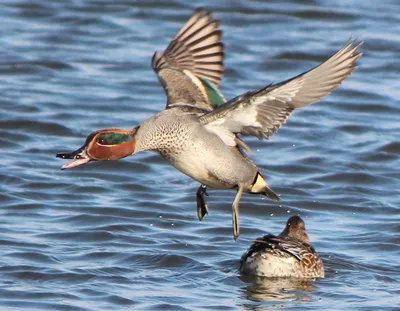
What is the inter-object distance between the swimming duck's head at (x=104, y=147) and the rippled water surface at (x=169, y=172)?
981 mm

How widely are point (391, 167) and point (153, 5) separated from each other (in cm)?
612

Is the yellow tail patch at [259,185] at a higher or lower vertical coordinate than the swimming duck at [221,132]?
lower

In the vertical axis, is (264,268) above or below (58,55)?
below

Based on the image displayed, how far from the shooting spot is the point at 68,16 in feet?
53.8

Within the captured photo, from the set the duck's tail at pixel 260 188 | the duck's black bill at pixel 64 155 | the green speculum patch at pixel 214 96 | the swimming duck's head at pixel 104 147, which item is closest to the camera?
the duck's black bill at pixel 64 155

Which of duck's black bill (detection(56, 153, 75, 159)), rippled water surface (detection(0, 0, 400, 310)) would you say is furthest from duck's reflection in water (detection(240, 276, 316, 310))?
duck's black bill (detection(56, 153, 75, 159))

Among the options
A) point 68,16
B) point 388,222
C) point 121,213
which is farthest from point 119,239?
point 68,16

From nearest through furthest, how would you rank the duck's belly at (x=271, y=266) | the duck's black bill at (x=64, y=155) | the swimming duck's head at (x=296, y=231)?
the duck's black bill at (x=64, y=155) < the duck's belly at (x=271, y=266) < the swimming duck's head at (x=296, y=231)

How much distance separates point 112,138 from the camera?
7.40 meters

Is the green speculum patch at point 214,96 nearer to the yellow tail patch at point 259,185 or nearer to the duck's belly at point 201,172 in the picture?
the yellow tail patch at point 259,185

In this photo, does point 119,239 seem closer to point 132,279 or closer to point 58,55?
point 132,279

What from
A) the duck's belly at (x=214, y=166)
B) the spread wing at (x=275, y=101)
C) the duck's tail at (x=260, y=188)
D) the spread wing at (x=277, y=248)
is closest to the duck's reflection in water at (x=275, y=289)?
the spread wing at (x=277, y=248)

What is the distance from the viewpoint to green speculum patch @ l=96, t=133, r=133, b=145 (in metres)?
7.34

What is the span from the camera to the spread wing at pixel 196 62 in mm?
8695
